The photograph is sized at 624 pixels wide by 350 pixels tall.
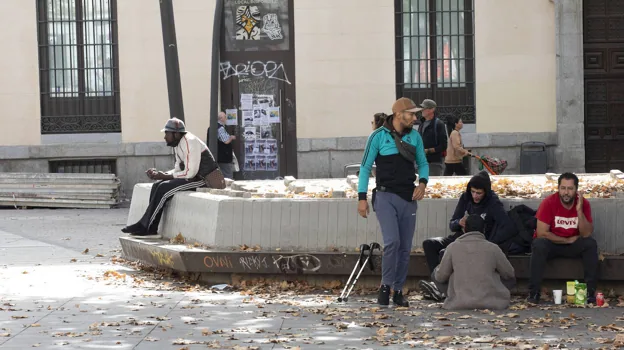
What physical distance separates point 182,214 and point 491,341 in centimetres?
483

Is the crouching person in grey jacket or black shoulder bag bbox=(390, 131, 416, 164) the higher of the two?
black shoulder bag bbox=(390, 131, 416, 164)

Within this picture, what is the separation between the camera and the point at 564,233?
32.9ft

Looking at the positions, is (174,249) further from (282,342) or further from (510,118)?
(510,118)

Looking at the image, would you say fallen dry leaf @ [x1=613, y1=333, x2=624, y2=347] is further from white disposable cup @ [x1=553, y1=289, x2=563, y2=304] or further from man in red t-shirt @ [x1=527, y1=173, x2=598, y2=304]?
man in red t-shirt @ [x1=527, y1=173, x2=598, y2=304]

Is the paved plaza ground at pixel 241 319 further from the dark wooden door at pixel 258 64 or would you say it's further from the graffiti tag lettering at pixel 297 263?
the dark wooden door at pixel 258 64

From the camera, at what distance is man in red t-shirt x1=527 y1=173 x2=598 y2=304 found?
991 cm

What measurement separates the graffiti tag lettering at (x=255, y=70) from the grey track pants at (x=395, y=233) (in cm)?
1284

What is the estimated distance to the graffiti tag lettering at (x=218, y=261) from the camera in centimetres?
1085

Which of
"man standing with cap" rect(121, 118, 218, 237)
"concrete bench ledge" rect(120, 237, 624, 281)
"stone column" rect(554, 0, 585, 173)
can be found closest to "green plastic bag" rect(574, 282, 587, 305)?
"concrete bench ledge" rect(120, 237, 624, 281)

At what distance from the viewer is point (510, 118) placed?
2238 cm

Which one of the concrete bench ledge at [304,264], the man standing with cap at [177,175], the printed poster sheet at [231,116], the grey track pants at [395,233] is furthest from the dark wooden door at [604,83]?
the grey track pants at [395,233]

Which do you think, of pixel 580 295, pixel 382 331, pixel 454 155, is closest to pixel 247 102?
pixel 454 155

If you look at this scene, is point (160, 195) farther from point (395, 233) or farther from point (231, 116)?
point (231, 116)

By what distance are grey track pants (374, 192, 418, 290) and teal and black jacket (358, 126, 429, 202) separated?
78 millimetres
